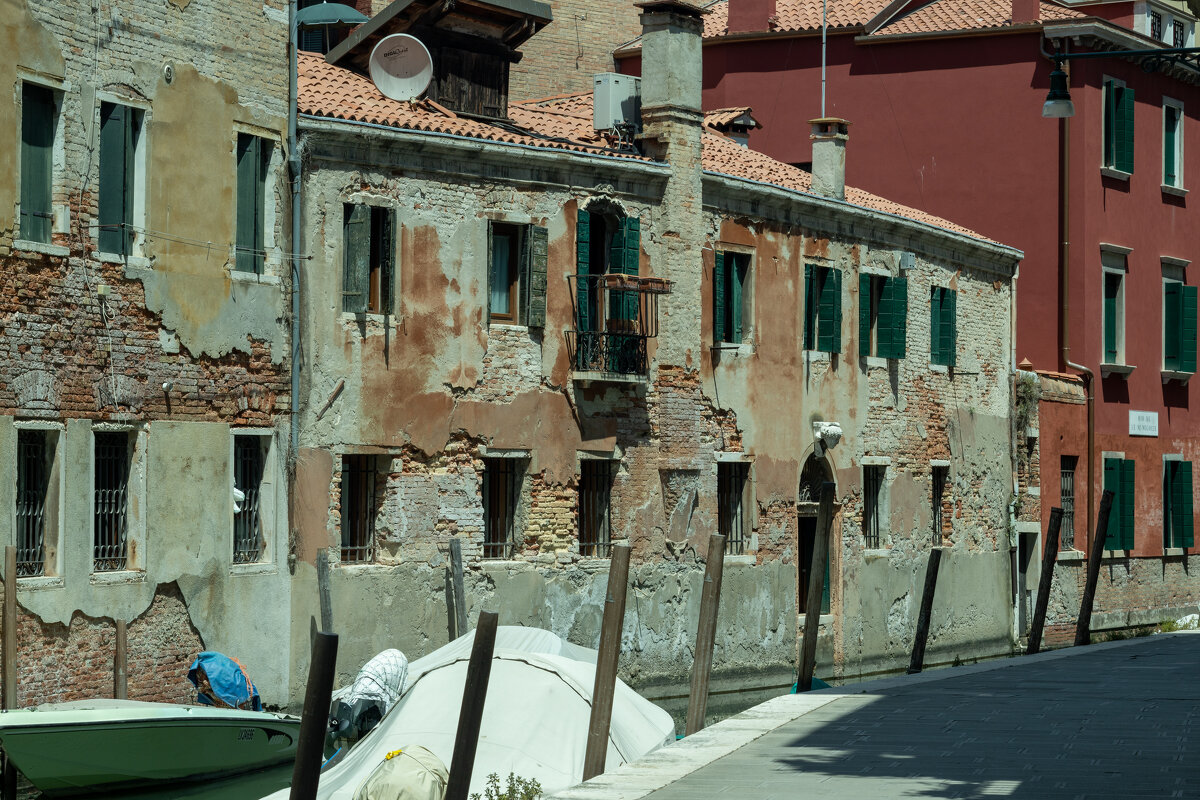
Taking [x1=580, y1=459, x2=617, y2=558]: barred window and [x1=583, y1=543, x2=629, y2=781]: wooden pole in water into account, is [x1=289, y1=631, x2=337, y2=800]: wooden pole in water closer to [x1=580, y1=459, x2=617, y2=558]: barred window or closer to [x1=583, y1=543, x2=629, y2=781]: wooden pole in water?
[x1=583, y1=543, x2=629, y2=781]: wooden pole in water

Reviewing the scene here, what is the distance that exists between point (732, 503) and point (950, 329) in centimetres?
592

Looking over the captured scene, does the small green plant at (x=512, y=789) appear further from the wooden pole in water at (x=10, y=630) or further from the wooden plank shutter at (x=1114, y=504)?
the wooden plank shutter at (x=1114, y=504)

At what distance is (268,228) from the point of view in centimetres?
1881

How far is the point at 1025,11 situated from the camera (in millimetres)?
29828

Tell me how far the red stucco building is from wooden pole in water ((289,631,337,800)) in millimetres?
22097

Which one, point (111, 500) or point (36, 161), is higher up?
point (36, 161)

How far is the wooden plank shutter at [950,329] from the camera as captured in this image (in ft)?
93.1

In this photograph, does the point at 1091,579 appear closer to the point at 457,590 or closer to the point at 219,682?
the point at 457,590

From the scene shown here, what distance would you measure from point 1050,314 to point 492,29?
11.3 meters

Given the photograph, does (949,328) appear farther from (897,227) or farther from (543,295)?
(543,295)

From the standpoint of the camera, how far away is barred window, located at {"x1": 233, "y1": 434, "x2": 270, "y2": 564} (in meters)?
18.4

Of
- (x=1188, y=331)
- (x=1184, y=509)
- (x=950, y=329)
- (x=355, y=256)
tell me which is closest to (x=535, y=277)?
(x=355, y=256)

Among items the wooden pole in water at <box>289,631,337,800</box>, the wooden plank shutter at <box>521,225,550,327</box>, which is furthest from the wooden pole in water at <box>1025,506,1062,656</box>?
the wooden pole in water at <box>289,631,337,800</box>

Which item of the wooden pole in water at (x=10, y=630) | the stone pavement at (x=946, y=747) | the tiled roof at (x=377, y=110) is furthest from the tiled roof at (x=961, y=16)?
the wooden pole in water at (x=10, y=630)
